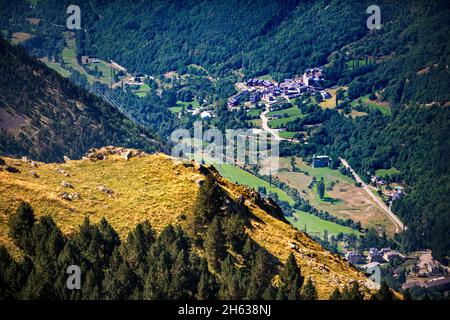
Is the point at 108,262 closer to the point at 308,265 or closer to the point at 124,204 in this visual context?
the point at 124,204

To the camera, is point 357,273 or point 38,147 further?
point 38,147

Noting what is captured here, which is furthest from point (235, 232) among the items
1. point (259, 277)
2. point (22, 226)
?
point (22, 226)

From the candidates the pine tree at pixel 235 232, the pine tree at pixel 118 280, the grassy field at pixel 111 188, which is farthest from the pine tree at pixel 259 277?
the grassy field at pixel 111 188

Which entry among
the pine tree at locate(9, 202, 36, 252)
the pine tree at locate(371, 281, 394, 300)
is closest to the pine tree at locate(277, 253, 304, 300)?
the pine tree at locate(371, 281, 394, 300)

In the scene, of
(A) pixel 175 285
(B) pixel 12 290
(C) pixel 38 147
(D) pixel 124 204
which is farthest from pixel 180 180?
(C) pixel 38 147

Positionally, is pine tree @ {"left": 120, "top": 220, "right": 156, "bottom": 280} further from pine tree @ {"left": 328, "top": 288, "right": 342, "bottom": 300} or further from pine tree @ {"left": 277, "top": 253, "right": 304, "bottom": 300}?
pine tree @ {"left": 328, "top": 288, "right": 342, "bottom": 300}

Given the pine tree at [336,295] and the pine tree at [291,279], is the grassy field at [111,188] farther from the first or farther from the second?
the pine tree at [336,295]

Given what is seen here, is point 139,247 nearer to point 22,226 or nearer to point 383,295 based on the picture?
point 22,226

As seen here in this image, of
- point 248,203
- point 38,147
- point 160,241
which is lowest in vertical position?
point 160,241
